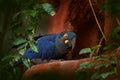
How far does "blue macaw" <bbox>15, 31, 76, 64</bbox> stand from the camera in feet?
7.37

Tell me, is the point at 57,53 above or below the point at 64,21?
below

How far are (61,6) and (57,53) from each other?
494 millimetres

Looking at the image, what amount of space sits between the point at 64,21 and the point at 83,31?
0.22 metres

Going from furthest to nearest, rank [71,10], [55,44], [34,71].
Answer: [71,10] < [55,44] < [34,71]

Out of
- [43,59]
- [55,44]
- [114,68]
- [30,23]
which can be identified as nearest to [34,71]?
[30,23]

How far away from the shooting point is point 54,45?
2361mm

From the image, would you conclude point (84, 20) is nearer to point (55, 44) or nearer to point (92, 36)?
point (92, 36)

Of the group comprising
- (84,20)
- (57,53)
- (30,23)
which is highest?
(30,23)

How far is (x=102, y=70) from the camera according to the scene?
1254 mm

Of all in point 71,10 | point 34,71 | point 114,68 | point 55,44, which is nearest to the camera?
point 114,68

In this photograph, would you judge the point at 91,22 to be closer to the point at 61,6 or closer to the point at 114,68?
the point at 61,6

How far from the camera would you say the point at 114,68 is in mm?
1163

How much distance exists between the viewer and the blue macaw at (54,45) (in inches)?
88.4

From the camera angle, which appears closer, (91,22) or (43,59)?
(43,59)
